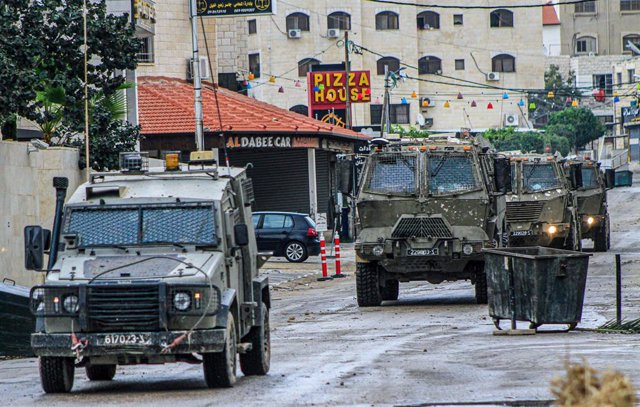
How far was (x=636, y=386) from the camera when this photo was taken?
459 inches


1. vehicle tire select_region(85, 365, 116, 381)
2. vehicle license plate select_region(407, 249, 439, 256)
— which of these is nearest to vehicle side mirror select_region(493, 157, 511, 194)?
vehicle license plate select_region(407, 249, 439, 256)

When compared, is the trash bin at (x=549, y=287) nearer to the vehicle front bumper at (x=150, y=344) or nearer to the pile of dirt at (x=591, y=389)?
the vehicle front bumper at (x=150, y=344)

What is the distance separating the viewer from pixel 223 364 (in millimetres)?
12297

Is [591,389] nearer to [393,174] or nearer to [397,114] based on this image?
[393,174]

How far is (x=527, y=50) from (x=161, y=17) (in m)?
49.7

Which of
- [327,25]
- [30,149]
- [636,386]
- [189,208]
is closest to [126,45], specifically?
[30,149]

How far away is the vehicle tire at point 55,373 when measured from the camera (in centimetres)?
1245

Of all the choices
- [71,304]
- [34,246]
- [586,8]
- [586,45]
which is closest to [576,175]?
[34,246]

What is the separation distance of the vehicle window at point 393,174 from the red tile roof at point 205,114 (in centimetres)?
2058

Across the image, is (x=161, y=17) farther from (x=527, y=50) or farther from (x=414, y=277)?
(x=527, y=50)

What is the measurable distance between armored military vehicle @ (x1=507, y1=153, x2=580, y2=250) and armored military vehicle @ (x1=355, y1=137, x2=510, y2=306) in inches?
389

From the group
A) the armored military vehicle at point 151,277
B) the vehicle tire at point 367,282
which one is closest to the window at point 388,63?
the vehicle tire at point 367,282

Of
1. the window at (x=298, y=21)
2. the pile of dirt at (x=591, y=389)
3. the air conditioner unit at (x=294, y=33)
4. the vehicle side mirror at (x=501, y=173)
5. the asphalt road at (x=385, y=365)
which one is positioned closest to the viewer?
the pile of dirt at (x=591, y=389)

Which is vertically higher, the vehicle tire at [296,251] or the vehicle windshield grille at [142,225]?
the vehicle windshield grille at [142,225]
